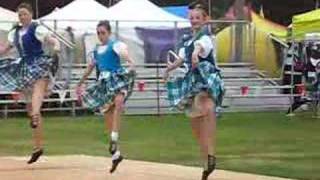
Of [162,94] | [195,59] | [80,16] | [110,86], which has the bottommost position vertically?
[162,94]

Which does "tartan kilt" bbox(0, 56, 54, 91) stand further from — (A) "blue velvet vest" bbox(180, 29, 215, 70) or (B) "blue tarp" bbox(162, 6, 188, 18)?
(B) "blue tarp" bbox(162, 6, 188, 18)

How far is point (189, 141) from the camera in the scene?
685 inches

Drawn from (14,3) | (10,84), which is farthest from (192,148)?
(14,3)

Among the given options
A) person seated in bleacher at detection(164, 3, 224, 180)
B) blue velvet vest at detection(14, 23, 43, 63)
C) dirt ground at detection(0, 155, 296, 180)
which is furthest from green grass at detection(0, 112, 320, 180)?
blue velvet vest at detection(14, 23, 43, 63)

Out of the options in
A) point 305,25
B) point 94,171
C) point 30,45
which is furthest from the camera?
point 305,25

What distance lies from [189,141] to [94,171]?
18.7 feet

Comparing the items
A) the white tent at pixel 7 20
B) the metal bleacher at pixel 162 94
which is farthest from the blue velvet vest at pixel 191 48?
the white tent at pixel 7 20

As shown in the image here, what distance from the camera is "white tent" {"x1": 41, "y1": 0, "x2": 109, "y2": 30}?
27578mm

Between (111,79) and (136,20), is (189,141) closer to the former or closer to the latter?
(111,79)

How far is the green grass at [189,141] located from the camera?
13.7m

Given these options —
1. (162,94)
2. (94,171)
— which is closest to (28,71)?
(94,171)

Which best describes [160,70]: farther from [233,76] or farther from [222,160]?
[222,160]

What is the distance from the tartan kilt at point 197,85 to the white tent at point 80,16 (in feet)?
52.6

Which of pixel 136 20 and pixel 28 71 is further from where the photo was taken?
pixel 136 20
